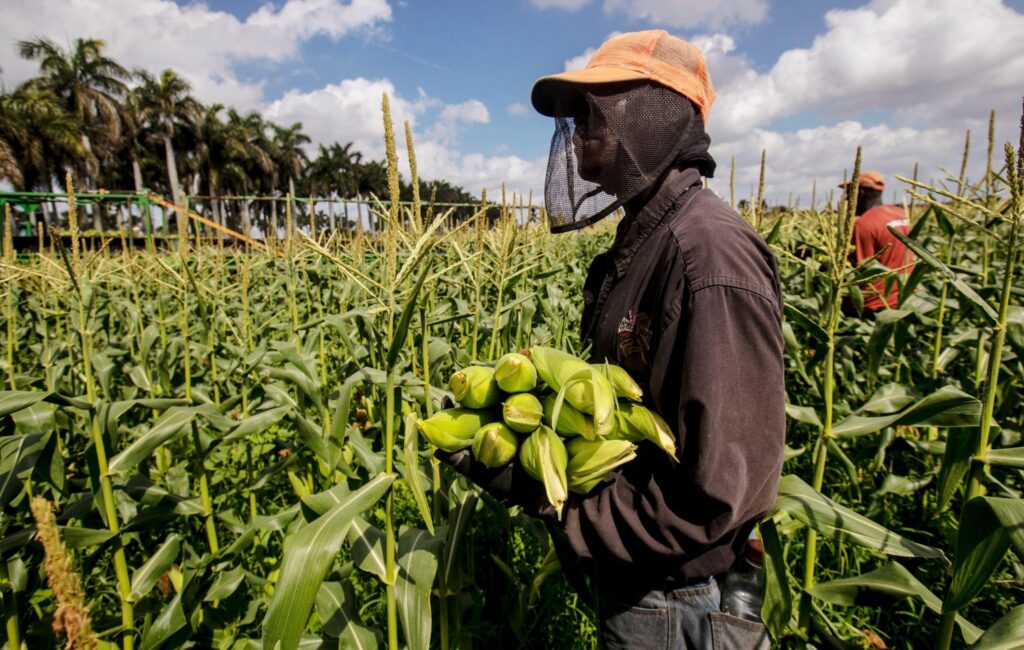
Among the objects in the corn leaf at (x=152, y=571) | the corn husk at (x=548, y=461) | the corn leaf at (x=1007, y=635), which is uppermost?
the corn husk at (x=548, y=461)

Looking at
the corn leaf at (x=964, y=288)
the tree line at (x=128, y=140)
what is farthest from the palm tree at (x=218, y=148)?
the corn leaf at (x=964, y=288)

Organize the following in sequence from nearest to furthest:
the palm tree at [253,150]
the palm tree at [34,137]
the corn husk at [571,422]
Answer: the corn husk at [571,422] < the palm tree at [34,137] < the palm tree at [253,150]

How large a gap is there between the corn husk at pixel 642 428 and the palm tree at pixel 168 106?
6004 cm

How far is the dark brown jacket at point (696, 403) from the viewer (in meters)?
1.33

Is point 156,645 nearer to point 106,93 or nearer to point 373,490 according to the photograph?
point 373,490

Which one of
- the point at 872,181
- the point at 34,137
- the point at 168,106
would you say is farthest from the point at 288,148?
the point at 872,181

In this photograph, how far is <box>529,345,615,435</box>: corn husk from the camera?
4.17ft

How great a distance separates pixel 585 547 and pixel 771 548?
2.18ft

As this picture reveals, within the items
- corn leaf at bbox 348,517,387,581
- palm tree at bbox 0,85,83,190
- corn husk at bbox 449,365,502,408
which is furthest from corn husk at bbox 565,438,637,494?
palm tree at bbox 0,85,83,190

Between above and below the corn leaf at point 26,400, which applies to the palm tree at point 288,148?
above

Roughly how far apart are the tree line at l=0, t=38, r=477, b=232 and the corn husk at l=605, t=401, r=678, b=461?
101 feet

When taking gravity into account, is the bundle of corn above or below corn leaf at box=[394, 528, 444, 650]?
above

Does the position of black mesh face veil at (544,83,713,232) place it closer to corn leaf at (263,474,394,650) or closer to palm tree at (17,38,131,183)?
corn leaf at (263,474,394,650)

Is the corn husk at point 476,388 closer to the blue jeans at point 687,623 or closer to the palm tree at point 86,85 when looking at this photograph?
Result: the blue jeans at point 687,623
